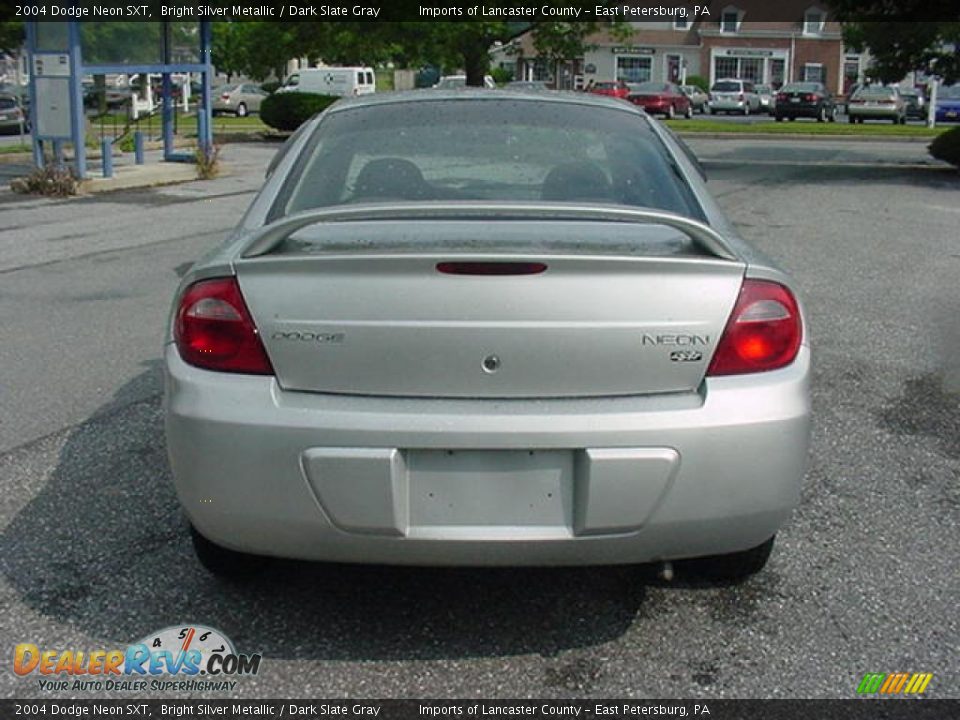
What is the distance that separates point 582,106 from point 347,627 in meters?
2.22

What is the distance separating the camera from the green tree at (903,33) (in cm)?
2086

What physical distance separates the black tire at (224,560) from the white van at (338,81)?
4426 centimetres

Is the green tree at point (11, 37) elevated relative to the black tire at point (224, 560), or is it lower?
elevated

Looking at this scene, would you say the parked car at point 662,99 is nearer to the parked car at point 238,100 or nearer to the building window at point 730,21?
the parked car at point 238,100

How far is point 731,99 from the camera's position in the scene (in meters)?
55.7

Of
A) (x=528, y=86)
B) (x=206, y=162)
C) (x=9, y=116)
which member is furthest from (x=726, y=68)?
(x=206, y=162)

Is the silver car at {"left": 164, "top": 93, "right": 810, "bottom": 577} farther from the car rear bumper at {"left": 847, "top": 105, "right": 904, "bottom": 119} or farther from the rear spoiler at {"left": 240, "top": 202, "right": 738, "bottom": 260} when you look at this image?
the car rear bumper at {"left": 847, "top": 105, "right": 904, "bottom": 119}

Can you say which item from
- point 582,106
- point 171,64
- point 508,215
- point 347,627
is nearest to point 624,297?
point 508,215

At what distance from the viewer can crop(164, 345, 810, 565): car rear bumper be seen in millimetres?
3041

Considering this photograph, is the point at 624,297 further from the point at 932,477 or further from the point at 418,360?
the point at 932,477

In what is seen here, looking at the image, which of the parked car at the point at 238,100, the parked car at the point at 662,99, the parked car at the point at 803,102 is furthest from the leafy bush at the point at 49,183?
the parked car at the point at 238,100

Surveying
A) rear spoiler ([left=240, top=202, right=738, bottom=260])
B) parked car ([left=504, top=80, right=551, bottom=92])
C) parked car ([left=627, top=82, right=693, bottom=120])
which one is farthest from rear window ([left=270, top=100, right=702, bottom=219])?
parked car ([left=627, top=82, right=693, bottom=120])

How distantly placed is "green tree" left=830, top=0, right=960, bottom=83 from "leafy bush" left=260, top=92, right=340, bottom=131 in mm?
14673

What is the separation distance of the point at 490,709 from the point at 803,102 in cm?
4719
